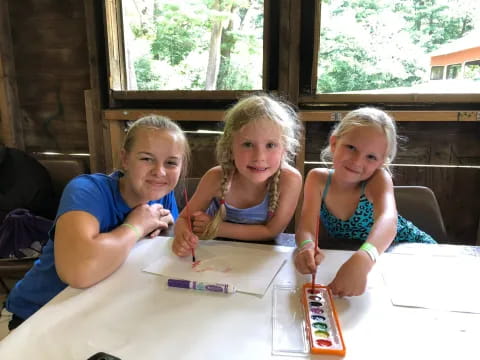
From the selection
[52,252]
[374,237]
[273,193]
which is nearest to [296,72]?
[273,193]

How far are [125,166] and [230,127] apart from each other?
38 centimetres

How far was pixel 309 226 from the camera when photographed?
3.69ft

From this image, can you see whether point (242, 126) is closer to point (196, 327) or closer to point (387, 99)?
point (196, 327)

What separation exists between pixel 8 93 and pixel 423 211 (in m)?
2.68

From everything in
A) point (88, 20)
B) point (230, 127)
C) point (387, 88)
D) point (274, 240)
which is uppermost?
point (88, 20)

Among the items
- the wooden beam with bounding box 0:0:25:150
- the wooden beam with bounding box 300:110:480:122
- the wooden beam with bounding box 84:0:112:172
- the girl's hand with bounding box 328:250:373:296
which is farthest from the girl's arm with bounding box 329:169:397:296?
the wooden beam with bounding box 0:0:25:150

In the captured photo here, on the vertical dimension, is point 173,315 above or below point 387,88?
below

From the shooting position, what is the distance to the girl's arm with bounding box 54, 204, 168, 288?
0.82 metres

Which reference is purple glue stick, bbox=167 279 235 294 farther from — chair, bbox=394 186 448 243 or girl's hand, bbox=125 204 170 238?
chair, bbox=394 186 448 243

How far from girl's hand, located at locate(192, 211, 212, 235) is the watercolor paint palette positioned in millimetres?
421

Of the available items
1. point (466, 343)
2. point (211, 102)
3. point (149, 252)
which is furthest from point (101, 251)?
point (211, 102)

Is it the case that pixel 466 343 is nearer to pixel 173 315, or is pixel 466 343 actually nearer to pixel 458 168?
pixel 173 315

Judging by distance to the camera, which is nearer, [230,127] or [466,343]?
[466,343]

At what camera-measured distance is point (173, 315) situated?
2.27 feet
